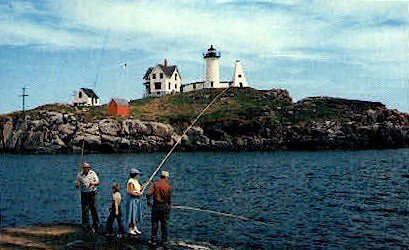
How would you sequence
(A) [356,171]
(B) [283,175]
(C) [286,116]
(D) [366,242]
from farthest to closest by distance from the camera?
(C) [286,116] < (A) [356,171] < (B) [283,175] < (D) [366,242]

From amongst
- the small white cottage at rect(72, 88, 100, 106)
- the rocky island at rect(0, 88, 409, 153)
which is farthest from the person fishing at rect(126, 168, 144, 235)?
the small white cottage at rect(72, 88, 100, 106)

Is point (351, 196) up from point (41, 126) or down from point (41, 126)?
down

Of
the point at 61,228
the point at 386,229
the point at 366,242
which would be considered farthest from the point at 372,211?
the point at 61,228

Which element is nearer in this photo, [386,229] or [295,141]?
[386,229]

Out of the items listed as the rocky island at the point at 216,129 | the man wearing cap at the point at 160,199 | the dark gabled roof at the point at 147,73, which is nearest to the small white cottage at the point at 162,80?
the dark gabled roof at the point at 147,73

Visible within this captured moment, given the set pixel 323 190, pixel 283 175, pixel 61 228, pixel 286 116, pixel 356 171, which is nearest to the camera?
pixel 61 228

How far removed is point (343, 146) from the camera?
398 ft

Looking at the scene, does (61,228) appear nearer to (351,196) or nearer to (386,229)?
(386,229)

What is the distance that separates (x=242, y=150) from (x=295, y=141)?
45.8 ft

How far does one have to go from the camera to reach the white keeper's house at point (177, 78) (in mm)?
156875

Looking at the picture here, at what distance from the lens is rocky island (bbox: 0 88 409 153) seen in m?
116

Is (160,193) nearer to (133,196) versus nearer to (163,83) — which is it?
(133,196)

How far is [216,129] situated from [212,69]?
4321cm

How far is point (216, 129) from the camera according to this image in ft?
393
